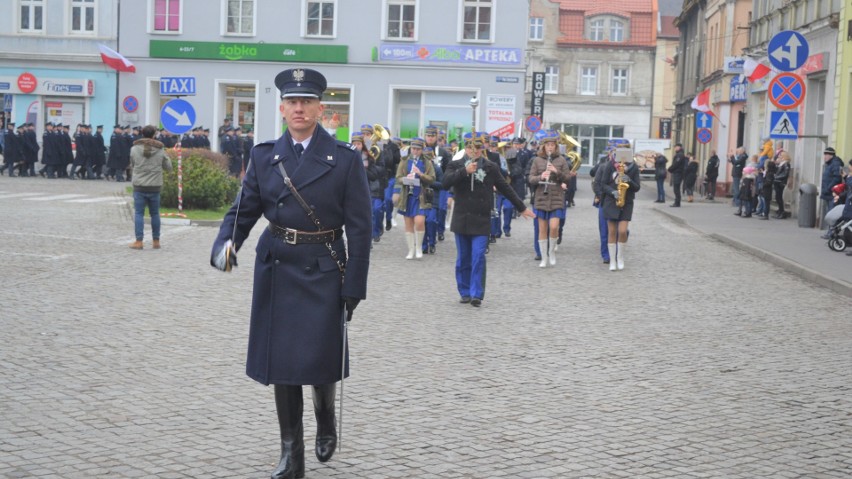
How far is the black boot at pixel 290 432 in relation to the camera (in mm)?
Result: 5918

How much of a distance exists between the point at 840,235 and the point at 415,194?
7.64 metres

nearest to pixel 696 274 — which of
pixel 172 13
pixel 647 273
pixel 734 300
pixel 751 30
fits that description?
pixel 647 273

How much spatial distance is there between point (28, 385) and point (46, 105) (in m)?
41.8

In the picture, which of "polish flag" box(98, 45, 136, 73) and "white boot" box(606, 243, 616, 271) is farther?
"polish flag" box(98, 45, 136, 73)

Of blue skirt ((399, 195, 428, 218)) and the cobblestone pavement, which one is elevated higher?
blue skirt ((399, 195, 428, 218))

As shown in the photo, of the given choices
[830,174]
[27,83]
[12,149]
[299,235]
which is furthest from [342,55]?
[299,235]

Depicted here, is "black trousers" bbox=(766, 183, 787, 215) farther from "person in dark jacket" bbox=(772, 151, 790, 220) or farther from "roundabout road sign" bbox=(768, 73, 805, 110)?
"roundabout road sign" bbox=(768, 73, 805, 110)

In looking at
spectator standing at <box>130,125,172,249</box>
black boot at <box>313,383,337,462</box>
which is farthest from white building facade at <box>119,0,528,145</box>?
black boot at <box>313,383,337,462</box>

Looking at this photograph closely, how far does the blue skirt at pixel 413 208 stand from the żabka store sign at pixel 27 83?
31.7 meters

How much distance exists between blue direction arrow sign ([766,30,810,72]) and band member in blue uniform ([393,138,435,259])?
19.4 ft

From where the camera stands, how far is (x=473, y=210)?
526 inches

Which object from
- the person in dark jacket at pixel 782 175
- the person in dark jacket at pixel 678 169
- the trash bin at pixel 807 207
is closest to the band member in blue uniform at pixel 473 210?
the trash bin at pixel 807 207

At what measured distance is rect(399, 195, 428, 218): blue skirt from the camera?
61.1 ft

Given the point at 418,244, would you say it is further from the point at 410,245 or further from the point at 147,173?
the point at 147,173
